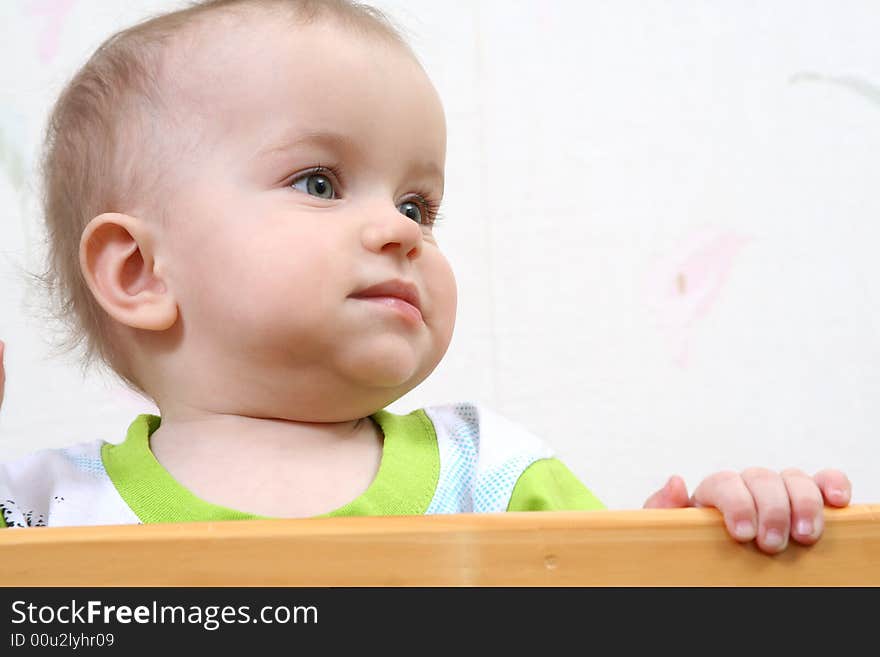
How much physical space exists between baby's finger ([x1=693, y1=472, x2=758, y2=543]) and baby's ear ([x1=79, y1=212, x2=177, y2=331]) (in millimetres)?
303

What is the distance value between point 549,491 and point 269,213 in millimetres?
218

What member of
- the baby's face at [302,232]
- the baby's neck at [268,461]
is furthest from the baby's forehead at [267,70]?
the baby's neck at [268,461]

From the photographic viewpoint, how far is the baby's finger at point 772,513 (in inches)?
16.2

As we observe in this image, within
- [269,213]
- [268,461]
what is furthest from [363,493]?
[269,213]

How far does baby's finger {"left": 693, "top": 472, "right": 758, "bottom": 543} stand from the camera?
41 centimetres

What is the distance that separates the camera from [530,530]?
0.40m

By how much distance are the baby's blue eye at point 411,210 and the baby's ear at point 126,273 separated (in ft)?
0.46

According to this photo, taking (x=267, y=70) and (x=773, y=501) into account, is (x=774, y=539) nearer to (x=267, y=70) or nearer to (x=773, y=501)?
(x=773, y=501)

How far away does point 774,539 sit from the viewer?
1.35ft

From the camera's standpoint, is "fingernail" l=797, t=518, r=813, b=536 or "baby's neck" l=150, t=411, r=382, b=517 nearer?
"fingernail" l=797, t=518, r=813, b=536

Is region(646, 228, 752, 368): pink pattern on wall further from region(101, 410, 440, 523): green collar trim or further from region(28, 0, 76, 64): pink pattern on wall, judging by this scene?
region(28, 0, 76, 64): pink pattern on wall

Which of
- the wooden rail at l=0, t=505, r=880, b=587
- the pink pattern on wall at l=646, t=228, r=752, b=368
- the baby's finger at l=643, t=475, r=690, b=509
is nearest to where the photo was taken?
the wooden rail at l=0, t=505, r=880, b=587

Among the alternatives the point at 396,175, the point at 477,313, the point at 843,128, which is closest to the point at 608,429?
the point at 477,313

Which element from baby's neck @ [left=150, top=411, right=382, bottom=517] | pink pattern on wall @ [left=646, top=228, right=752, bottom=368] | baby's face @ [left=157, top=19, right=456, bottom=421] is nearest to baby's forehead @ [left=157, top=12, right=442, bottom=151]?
baby's face @ [left=157, top=19, right=456, bottom=421]
